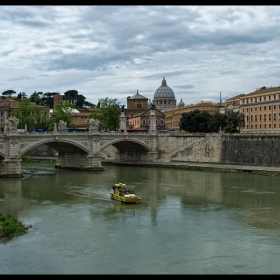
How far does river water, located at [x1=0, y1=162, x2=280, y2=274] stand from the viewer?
446 inches

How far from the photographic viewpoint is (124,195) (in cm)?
2053

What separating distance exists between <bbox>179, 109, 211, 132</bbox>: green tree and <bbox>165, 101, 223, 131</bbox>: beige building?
30.1 ft

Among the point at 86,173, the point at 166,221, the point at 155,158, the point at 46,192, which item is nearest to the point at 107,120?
the point at 155,158

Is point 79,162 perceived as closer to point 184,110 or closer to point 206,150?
point 206,150

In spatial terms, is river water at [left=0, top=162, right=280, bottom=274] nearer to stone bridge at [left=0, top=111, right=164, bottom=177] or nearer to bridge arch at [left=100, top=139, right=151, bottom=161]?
stone bridge at [left=0, top=111, right=164, bottom=177]

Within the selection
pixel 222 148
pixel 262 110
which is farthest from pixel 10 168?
pixel 262 110

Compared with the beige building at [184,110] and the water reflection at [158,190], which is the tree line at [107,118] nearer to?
the beige building at [184,110]

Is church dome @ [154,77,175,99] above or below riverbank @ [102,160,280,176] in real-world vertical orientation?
above

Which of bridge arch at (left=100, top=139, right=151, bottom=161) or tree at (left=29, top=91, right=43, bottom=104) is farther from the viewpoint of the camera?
tree at (left=29, top=91, right=43, bottom=104)

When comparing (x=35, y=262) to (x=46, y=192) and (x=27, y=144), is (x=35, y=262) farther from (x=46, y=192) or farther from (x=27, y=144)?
(x=27, y=144)

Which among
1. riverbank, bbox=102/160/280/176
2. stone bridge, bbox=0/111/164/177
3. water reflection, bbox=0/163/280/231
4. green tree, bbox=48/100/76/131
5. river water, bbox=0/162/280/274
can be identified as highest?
green tree, bbox=48/100/76/131

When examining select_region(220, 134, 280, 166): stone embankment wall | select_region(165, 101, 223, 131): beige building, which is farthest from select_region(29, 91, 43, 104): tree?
select_region(220, 134, 280, 166): stone embankment wall

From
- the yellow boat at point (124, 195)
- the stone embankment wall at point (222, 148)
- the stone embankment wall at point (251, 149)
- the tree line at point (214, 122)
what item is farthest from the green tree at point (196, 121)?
the yellow boat at point (124, 195)

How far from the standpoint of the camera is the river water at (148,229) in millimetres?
11328
